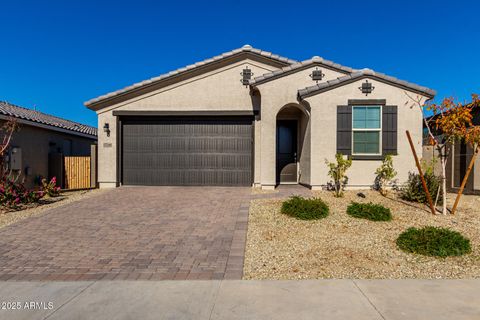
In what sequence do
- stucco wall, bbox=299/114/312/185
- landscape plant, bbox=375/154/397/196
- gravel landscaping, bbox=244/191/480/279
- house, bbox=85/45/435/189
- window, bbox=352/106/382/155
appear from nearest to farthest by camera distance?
gravel landscaping, bbox=244/191/480/279, landscape plant, bbox=375/154/397/196, window, bbox=352/106/382/155, stucco wall, bbox=299/114/312/185, house, bbox=85/45/435/189

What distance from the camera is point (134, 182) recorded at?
38.3 feet

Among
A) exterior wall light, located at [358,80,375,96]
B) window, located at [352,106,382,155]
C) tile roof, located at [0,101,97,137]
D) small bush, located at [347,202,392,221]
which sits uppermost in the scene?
exterior wall light, located at [358,80,375,96]

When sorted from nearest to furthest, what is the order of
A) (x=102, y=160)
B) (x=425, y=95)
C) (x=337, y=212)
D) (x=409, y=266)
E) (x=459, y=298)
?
(x=459, y=298)
(x=409, y=266)
(x=337, y=212)
(x=425, y=95)
(x=102, y=160)

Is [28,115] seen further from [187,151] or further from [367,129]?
[367,129]

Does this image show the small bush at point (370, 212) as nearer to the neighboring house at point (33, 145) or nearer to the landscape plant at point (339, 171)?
the landscape plant at point (339, 171)

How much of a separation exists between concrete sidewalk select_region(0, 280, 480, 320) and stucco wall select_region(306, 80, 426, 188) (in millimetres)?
6049

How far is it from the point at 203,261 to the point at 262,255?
0.98m

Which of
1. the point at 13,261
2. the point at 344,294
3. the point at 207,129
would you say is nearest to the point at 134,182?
the point at 207,129

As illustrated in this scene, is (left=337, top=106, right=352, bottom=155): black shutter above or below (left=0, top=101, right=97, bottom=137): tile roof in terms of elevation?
below

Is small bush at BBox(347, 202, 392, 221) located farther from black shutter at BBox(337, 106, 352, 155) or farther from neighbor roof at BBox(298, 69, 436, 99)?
neighbor roof at BBox(298, 69, 436, 99)

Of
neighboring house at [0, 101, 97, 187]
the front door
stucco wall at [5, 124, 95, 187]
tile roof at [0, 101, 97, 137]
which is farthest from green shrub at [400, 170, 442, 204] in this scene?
tile roof at [0, 101, 97, 137]

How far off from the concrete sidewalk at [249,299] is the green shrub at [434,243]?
2.73ft

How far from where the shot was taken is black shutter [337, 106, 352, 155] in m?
9.42

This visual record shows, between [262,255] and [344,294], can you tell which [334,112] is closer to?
[262,255]
